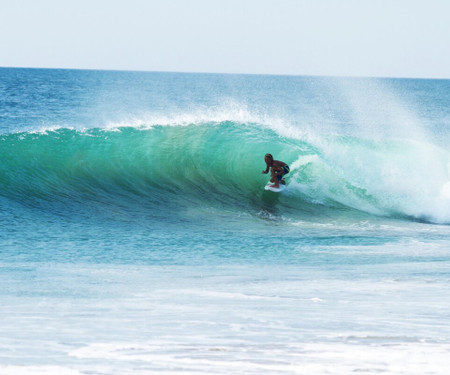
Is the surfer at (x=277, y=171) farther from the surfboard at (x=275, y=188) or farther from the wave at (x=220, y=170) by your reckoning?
the wave at (x=220, y=170)

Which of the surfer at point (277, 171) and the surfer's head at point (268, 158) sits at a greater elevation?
the surfer's head at point (268, 158)

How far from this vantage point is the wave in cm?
1144

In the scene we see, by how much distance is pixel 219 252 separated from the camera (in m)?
7.89

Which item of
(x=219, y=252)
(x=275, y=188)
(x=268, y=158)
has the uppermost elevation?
(x=268, y=158)

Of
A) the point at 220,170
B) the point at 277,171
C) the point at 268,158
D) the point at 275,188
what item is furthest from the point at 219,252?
the point at 220,170

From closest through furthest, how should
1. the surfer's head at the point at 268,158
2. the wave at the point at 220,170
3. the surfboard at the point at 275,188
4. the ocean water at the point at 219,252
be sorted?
the ocean water at the point at 219,252 → the wave at the point at 220,170 → the surfer's head at the point at 268,158 → the surfboard at the point at 275,188

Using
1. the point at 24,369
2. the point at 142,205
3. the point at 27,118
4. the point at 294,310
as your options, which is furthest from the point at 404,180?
the point at 27,118

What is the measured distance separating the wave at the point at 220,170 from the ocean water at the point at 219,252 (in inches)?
1.9

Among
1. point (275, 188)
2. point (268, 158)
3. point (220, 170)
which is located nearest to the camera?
point (268, 158)

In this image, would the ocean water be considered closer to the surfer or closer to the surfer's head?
the surfer

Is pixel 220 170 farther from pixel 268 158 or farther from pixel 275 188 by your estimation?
pixel 268 158

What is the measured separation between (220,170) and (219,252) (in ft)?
20.2

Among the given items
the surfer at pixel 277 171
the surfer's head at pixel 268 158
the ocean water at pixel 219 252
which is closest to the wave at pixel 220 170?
the ocean water at pixel 219 252

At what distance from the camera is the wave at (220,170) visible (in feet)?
37.5
